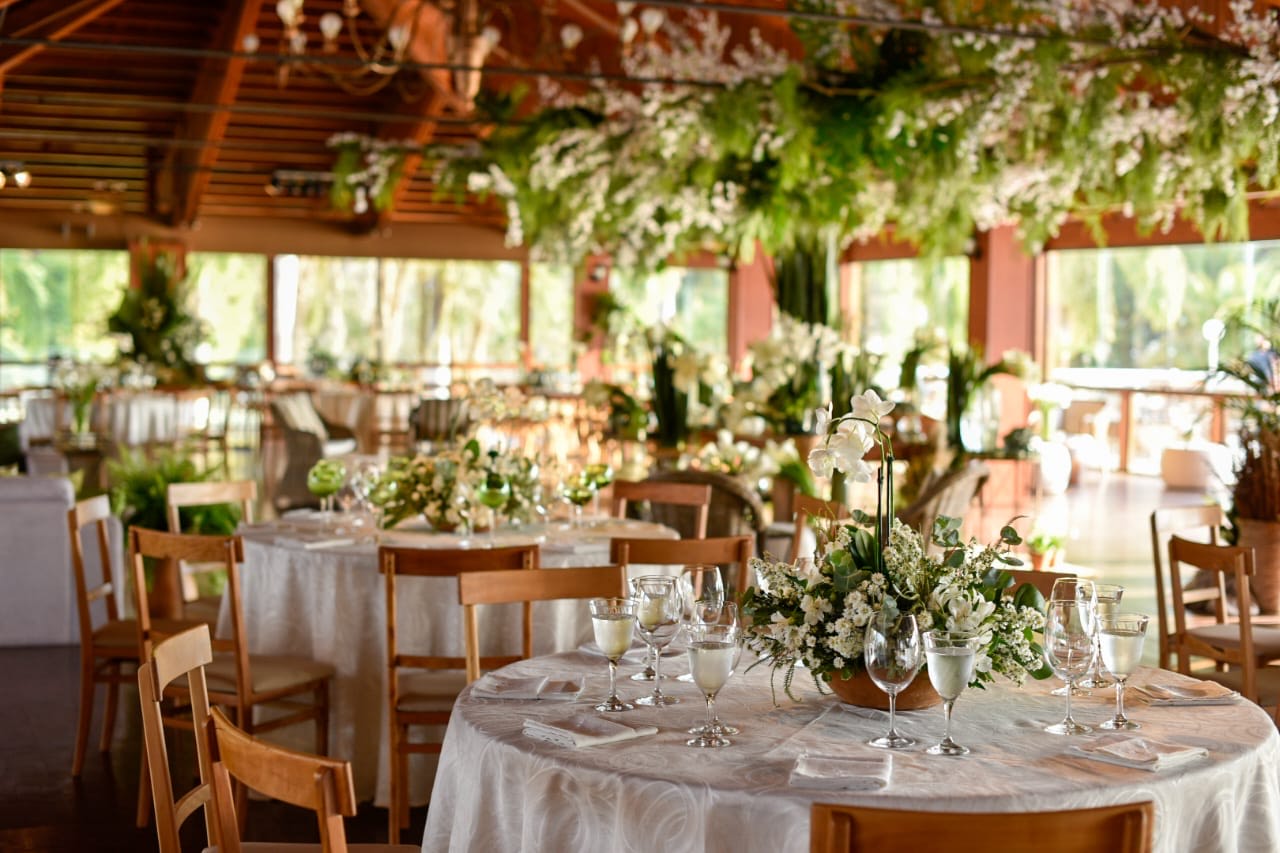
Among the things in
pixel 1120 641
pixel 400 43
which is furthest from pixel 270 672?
pixel 400 43

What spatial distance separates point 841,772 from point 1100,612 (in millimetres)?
666

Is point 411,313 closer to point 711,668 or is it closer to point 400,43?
point 400,43

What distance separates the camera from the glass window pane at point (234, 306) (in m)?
20.2

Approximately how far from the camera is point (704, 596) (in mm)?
2855

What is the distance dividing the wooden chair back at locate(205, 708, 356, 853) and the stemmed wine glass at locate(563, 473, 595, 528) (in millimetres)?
3187

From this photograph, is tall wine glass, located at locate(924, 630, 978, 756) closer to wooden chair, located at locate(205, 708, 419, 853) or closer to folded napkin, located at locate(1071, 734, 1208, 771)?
folded napkin, located at locate(1071, 734, 1208, 771)

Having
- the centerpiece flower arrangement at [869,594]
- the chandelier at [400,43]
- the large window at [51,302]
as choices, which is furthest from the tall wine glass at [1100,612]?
the large window at [51,302]

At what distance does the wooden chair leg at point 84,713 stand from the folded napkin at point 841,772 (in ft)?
10.7

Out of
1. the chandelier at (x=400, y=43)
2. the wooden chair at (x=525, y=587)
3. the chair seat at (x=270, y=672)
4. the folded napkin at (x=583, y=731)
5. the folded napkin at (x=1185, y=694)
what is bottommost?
the chair seat at (x=270, y=672)

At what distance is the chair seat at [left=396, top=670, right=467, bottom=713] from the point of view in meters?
4.19

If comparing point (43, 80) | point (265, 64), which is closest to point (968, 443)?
point (265, 64)

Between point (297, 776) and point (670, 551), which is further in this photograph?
point (670, 551)

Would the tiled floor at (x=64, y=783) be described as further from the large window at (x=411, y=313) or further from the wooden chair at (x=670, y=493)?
the large window at (x=411, y=313)

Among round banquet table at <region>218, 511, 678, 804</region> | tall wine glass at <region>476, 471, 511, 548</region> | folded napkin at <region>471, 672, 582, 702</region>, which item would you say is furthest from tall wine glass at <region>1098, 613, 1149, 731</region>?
tall wine glass at <region>476, 471, 511, 548</region>
